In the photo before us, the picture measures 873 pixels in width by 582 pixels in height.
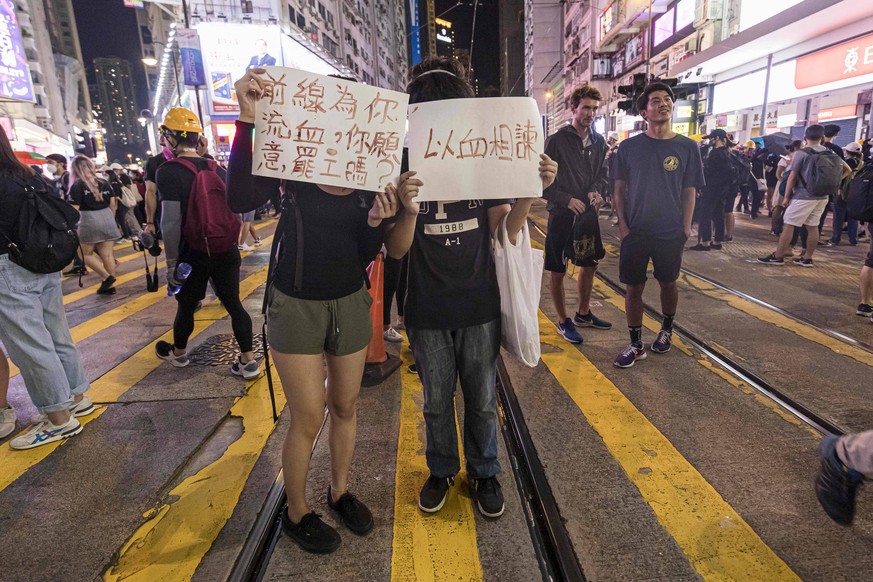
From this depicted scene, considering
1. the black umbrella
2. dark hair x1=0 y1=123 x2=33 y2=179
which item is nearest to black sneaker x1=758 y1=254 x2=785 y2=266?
the black umbrella

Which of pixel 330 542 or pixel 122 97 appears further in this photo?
pixel 122 97

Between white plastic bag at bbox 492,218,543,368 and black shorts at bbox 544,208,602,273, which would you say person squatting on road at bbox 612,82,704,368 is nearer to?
black shorts at bbox 544,208,602,273

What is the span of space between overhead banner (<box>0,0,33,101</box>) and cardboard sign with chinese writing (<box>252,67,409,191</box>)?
3257 centimetres

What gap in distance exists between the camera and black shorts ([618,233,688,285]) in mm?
4098

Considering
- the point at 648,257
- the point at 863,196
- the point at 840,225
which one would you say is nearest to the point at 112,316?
the point at 648,257

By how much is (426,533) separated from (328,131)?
1.89m

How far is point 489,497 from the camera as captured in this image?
2455 millimetres

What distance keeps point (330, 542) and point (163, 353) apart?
3.22m

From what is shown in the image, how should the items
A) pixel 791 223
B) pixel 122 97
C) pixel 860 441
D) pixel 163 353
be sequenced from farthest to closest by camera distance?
pixel 122 97 < pixel 791 223 < pixel 163 353 < pixel 860 441

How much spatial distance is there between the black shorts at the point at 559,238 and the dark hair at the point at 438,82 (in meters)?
2.80

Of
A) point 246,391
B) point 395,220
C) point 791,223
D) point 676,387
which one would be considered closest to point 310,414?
point 395,220

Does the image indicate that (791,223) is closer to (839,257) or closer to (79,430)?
(839,257)

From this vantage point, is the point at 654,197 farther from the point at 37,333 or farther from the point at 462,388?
the point at 37,333

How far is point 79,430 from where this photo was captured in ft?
11.2
